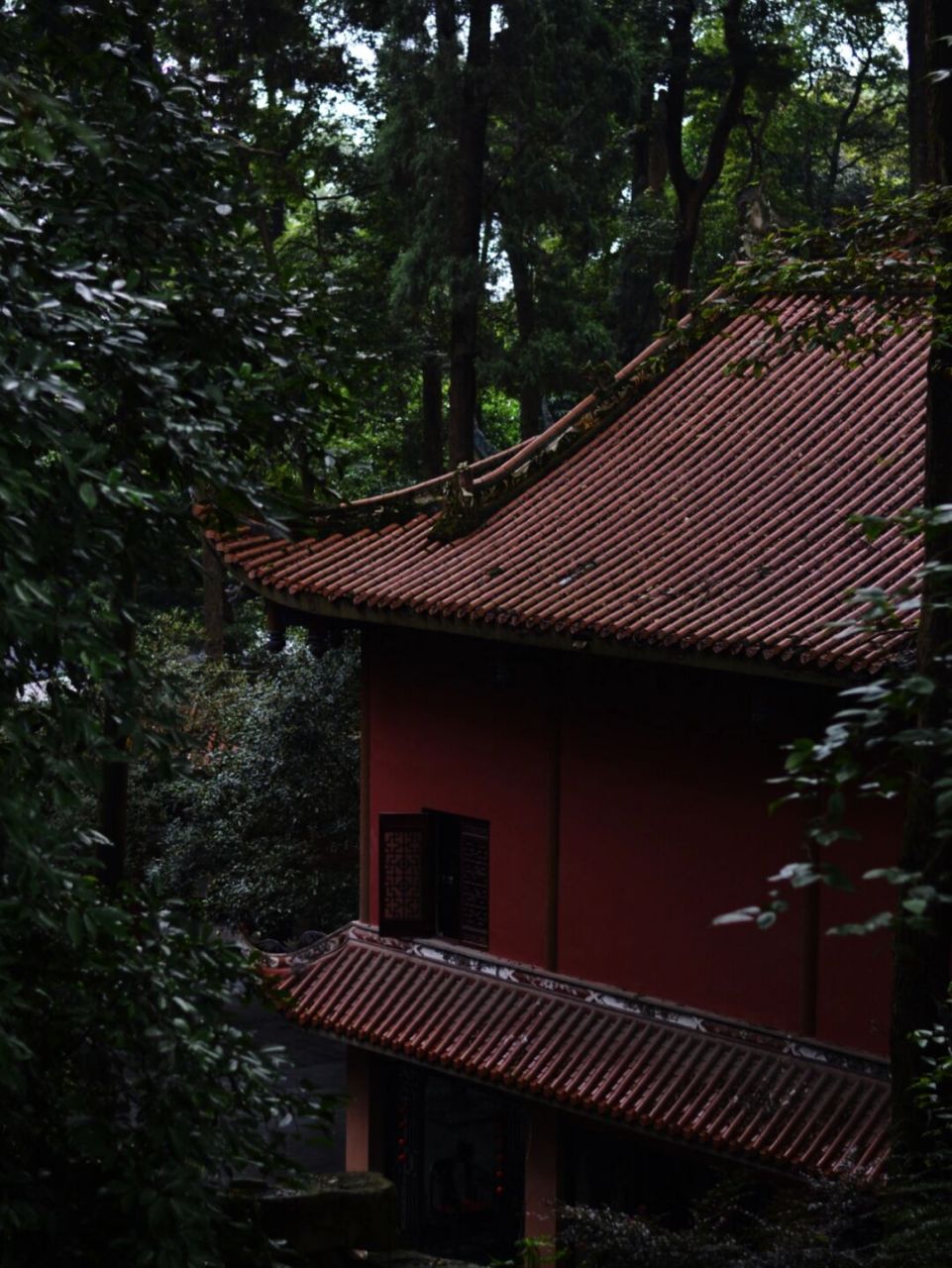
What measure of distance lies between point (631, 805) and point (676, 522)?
1.98 metres

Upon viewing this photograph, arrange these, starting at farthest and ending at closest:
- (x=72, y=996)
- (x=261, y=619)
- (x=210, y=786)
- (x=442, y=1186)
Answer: (x=261, y=619) → (x=210, y=786) → (x=442, y=1186) → (x=72, y=996)

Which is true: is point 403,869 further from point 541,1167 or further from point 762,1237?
point 762,1237

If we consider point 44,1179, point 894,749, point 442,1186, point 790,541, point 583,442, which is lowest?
point 442,1186

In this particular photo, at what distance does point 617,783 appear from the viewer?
1191cm

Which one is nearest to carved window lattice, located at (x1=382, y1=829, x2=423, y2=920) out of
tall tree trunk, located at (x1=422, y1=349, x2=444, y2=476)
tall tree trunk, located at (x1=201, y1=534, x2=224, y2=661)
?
tall tree trunk, located at (x1=201, y1=534, x2=224, y2=661)

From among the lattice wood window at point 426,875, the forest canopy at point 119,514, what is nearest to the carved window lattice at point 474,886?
the lattice wood window at point 426,875

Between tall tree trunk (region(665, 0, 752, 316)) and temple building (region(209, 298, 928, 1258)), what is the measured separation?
12939mm

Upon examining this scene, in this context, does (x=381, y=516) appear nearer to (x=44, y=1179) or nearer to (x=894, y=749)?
(x=44, y=1179)

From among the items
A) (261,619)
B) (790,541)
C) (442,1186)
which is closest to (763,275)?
(790,541)

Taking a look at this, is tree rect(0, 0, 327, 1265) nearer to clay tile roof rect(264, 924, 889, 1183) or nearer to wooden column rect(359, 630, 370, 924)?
clay tile roof rect(264, 924, 889, 1183)

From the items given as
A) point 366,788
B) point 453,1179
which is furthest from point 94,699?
point 453,1179

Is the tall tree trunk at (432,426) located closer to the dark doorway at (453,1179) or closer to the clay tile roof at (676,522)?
the clay tile roof at (676,522)

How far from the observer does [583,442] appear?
1302 cm

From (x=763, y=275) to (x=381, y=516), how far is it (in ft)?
15.3
